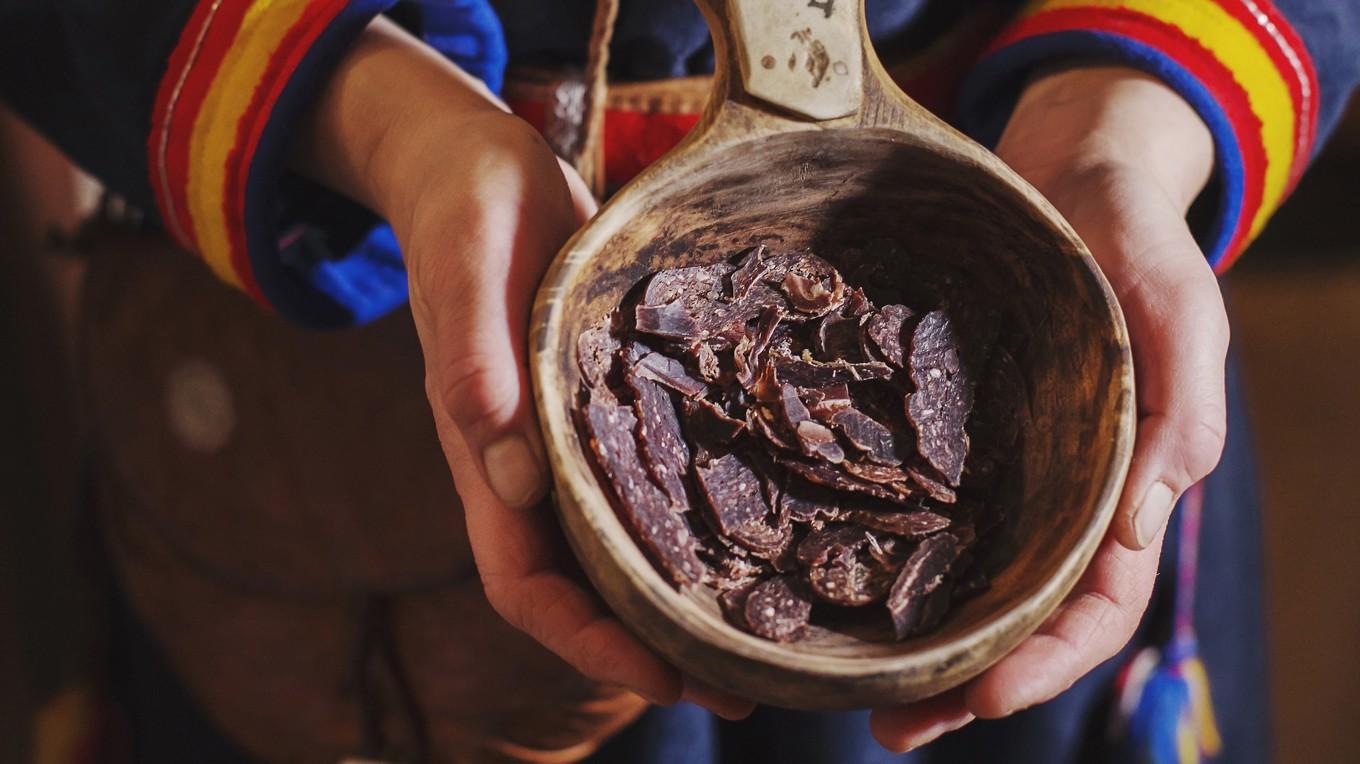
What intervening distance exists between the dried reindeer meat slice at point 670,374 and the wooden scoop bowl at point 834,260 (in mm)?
46

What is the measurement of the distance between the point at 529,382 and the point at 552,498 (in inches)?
3.0

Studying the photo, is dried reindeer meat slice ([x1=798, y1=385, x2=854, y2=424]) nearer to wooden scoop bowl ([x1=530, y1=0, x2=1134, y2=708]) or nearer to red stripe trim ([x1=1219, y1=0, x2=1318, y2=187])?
wooden scoop bowl ([x1=530, y1=0, x2=1134, y2=708])

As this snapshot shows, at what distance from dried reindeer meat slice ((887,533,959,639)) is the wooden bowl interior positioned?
15 mm

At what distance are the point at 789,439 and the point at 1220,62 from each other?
18.8 inches

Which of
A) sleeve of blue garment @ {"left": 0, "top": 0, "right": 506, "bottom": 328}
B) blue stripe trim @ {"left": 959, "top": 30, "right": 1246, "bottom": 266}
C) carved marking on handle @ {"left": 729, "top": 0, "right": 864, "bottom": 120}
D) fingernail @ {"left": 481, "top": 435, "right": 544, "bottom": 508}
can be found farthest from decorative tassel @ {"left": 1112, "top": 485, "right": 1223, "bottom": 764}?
sleeve of blue garment @ {"left": 0, "top": 0, "right": 506, "bottom": 328}

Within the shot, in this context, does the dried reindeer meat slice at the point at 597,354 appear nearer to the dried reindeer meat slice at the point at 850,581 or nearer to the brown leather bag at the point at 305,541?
the dried reindeer meat slice at the point at 850,581

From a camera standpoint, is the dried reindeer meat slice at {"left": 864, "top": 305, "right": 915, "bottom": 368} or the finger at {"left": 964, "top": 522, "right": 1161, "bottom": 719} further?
the dried reindeer meat slice at {"left": 864, "top": 305, "right": 915, "bottom": 368}

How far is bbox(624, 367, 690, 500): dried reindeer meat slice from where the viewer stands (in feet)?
2.30

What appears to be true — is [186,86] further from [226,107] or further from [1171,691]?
[1171,691]

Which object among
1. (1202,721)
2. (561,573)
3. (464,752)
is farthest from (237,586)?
(1202,721)

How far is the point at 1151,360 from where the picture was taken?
2.35ft

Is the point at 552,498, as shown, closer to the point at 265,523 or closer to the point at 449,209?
the point at 449,209

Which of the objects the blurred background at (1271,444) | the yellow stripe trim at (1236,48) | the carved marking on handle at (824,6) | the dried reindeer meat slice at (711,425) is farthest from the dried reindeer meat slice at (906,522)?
the blurred background at (1271,444)

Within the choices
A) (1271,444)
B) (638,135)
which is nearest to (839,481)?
(638,135)
